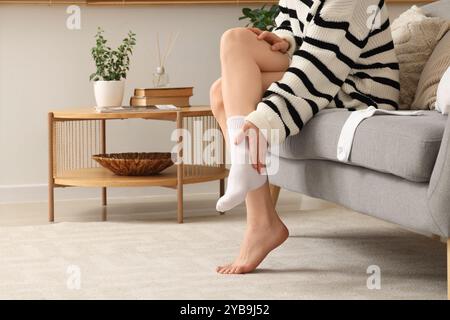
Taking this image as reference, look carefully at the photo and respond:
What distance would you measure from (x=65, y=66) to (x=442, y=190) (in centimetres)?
258

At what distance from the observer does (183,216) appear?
3.70 m

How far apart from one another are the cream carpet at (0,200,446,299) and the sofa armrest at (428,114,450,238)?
1.01ft

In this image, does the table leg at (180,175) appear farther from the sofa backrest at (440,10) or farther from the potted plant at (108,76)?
the sofa backrest at (440,10)

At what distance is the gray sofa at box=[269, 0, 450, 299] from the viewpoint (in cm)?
202

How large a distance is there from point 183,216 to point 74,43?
41.8 inches

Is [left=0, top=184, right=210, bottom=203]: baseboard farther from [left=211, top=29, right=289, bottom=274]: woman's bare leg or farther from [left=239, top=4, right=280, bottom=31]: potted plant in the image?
[left=211, top=29, right=289, bottom=274]: woman's bare leg

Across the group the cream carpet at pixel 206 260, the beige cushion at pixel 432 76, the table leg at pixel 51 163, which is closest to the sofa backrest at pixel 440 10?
the beige cushion at pixel 432 76

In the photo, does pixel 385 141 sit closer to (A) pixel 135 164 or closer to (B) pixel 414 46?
(B) pixel 414 46

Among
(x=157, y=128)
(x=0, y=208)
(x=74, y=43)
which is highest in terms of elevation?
(x=74, y=43)

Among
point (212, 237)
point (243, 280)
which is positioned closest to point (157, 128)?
point (212, 237)

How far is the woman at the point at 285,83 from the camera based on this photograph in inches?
95.4

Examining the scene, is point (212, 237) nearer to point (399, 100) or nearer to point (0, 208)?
point (399, 100)

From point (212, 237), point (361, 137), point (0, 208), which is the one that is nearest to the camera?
point (361, 137)
